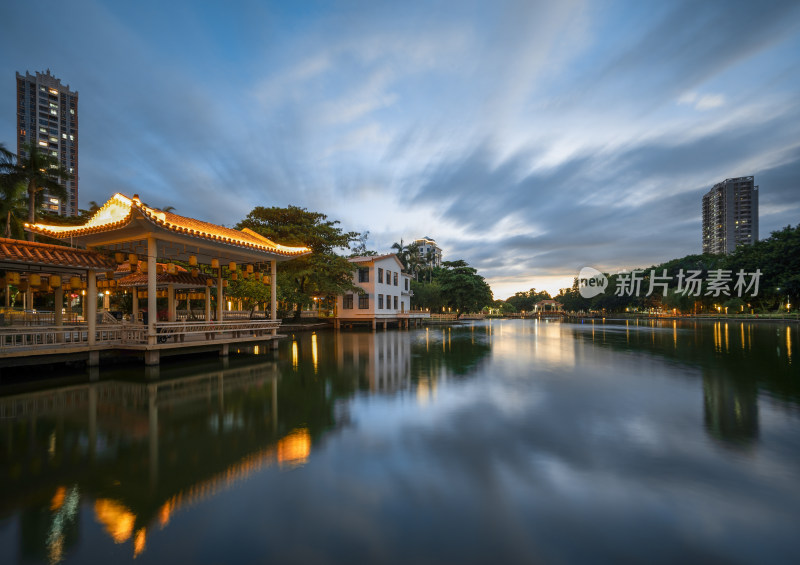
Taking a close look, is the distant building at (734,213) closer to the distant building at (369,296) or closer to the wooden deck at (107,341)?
the distant building at (369,296)

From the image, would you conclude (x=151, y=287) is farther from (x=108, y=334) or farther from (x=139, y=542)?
(x=139, y=542)

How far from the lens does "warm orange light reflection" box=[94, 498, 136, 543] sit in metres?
2.69

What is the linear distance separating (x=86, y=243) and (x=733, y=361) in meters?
19.4

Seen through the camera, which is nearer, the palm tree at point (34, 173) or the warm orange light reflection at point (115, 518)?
the warm orange light reflection at point (115, 518)

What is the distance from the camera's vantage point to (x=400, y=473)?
3637mm

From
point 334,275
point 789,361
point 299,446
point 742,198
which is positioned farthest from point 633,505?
point 742,198

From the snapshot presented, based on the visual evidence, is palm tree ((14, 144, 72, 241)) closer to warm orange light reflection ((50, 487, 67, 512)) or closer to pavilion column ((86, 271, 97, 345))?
pavilion column ((86, 271, 97, 345))

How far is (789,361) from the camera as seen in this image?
1084 centimetres

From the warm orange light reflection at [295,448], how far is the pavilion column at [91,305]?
7.44 m

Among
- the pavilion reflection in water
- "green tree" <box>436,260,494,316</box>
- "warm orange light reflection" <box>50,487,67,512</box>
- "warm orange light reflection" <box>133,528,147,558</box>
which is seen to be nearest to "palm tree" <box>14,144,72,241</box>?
the pavilion reflection in water

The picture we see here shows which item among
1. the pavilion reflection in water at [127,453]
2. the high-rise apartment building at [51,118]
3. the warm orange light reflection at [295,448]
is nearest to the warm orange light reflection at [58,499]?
the pavilion reflection in water at [127,453]

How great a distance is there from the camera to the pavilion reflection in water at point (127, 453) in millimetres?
2905

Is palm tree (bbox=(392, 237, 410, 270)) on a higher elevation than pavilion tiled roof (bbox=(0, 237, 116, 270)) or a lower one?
higher

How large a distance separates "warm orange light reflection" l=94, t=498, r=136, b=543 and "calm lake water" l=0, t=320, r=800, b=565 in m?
0.01
